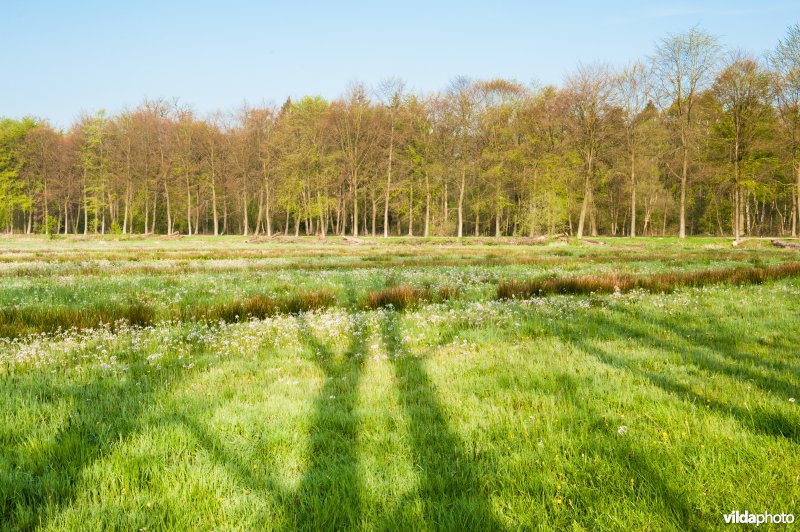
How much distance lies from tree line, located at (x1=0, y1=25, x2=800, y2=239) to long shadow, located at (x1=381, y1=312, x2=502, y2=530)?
45.6 m

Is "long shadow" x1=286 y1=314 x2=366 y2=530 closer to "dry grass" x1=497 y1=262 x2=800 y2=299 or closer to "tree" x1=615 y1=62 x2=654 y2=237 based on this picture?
"dry grass" x1=497 y1=262 x2=800 y2=299

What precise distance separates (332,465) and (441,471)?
86cm

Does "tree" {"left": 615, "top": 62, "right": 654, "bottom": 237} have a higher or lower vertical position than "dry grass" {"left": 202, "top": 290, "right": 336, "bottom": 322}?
higher

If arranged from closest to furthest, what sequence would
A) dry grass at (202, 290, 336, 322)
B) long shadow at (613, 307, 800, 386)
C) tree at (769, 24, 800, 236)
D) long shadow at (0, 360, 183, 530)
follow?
long shadow at (0, 360, 183, 530) < long shadow at (613, 307, 800, 386) < dry grass at (202, 290, 336, 322) < tree at (769, 24, 800, 236)

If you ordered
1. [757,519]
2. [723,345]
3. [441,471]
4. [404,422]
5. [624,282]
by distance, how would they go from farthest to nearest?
1. [624,282]
2. [723,345]
3. [404,422]
4. [441,471]
5. [757,519]

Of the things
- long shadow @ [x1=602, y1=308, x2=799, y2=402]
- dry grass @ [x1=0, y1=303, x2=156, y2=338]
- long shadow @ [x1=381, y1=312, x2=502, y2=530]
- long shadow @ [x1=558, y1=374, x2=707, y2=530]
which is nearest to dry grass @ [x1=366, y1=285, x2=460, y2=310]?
long shadow @ [x1=602, y1=308, x2=799, y2=402]

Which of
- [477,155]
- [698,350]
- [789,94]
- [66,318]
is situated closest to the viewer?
[698,350]

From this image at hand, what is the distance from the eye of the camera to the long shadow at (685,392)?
12.1ft

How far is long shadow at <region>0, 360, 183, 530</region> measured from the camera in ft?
9.30

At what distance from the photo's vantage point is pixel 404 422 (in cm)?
402

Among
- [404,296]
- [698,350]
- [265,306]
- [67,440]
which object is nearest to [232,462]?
[67,440]

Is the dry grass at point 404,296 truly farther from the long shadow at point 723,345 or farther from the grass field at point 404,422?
the long shadow at point 723,345

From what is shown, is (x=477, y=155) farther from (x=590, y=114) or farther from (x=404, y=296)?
(x=404, y=296)

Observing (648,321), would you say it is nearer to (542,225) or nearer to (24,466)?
(24,466)
